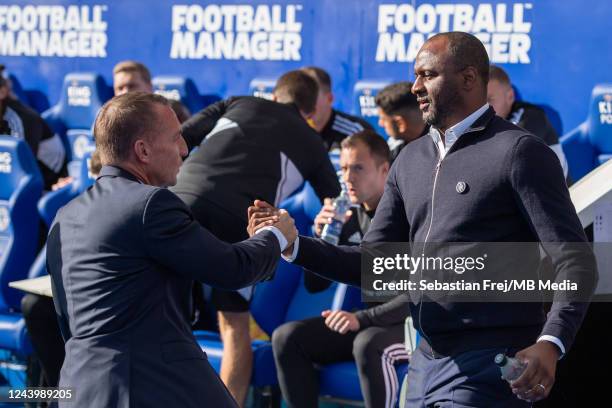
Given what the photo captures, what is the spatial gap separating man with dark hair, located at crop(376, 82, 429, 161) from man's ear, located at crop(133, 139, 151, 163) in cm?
276

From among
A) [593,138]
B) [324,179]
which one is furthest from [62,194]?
[593,138]

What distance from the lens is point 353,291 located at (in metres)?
5.04

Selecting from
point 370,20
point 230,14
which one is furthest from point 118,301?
point 230,14

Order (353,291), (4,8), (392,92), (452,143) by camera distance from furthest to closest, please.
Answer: (4,8) → (392,92) → (353,291) → (452,143)

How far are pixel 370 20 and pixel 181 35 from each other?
6.06ft

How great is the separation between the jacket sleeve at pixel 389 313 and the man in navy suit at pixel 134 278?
1.92 m

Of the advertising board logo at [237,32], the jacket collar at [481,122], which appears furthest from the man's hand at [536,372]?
the advertising board logo at [237,32]

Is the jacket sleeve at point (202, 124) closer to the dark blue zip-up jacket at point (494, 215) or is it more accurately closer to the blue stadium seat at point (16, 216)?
the blue stadium seat at point (16, 216)

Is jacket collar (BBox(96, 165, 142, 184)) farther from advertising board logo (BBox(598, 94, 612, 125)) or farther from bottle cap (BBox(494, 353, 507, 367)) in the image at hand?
advertising board logo (BBox(598, 94, 612, 125))

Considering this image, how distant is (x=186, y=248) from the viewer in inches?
100

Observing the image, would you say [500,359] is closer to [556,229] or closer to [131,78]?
[556,229]

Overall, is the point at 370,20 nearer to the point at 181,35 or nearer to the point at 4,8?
the point at 181,35

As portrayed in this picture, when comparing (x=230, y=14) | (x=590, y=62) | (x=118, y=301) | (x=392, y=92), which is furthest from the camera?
(x=230, y=14)

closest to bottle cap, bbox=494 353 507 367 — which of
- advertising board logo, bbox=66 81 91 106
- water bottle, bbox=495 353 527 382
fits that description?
water bottle, bbox=495 353 527 382
